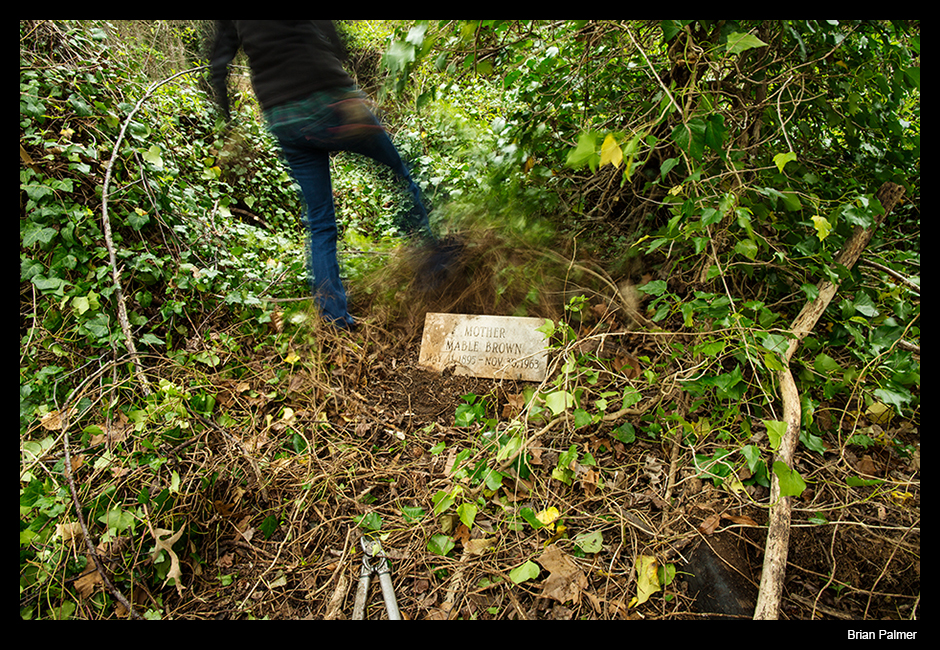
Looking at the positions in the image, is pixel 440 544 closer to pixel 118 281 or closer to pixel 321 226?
pixel 321 226

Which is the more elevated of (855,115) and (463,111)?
(463,111)

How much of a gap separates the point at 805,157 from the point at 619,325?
125 centimetres

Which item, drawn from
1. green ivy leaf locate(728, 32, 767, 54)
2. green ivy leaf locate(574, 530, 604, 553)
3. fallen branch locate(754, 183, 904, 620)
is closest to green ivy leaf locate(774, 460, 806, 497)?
fallen branch locate(754, 183, 904, 620)

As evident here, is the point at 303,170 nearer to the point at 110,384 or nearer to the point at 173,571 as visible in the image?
the point at 110,384

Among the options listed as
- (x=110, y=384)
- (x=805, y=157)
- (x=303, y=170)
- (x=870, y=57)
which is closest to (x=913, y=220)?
(x=805, y=157)

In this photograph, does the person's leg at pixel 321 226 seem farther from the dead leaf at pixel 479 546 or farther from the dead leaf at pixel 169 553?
the dead leaf at pixel 479 546

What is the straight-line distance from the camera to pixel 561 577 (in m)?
1.54

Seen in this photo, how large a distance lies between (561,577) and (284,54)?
100.0 inches

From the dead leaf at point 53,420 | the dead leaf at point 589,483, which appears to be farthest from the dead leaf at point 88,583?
the dead leaf at point 589,483

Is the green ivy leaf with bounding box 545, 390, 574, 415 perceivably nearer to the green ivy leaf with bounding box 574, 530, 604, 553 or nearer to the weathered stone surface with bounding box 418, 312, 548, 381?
the green ivy leaf with bounding box 574, 530, 604, 553

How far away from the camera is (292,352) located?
97.1 inches

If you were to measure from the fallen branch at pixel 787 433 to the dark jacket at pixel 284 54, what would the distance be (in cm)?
231

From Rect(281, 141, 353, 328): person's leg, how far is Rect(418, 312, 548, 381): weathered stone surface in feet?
1.87

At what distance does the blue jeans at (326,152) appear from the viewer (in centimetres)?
208
